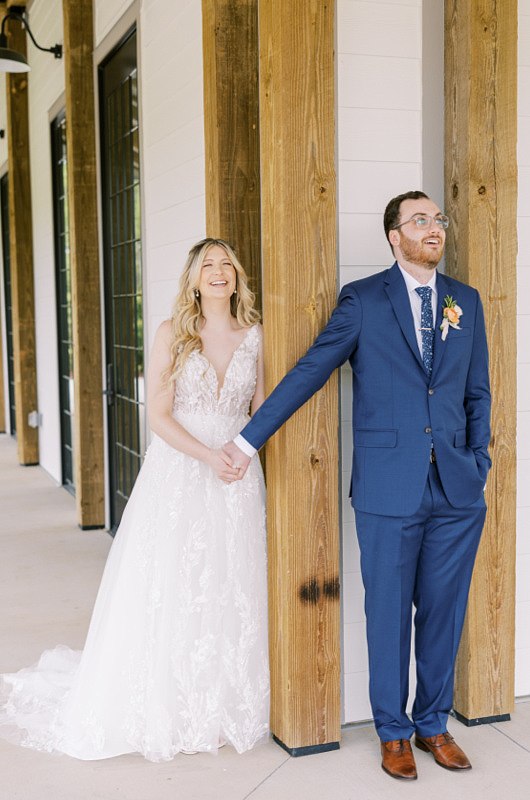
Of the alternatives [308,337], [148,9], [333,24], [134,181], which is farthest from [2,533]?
[333,24]

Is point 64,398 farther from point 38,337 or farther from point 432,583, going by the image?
point 432,583

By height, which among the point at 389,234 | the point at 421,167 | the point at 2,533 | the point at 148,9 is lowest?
the point at 2,533

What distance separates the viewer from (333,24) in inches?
121

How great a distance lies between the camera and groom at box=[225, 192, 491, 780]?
9.75 feet

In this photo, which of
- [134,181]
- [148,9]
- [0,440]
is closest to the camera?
[148,9]

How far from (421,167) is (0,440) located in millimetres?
9397

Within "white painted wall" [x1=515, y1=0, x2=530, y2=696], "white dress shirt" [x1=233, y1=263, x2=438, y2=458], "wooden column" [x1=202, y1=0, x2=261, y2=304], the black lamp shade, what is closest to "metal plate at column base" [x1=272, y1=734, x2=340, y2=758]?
"white painted wall" [x1=515, y1=0, x2=530, y2=696]

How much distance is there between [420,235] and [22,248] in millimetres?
7136

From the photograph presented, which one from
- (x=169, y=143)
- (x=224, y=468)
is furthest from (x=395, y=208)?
(x=169, y=143)

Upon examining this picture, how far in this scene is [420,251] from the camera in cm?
300

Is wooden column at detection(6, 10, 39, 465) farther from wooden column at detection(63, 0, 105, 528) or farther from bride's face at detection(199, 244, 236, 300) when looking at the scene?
bride's face at detection(199, 244, 236, 300)

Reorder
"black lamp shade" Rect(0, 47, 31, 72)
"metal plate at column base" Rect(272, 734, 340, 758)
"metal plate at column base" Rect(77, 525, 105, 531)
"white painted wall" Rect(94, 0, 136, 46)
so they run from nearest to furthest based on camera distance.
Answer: "metal plate at column base" Rect(272, 734, 340, 758) → "white painted wall" Rect(94, 0, 136, 46) → "metal plate at column base" Rect(77, 525, 105, 531) → "black lamp shade" Rect(0, 47, 31, 72)

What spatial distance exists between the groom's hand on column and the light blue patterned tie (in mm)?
642

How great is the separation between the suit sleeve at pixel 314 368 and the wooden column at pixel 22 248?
691 centimetres
